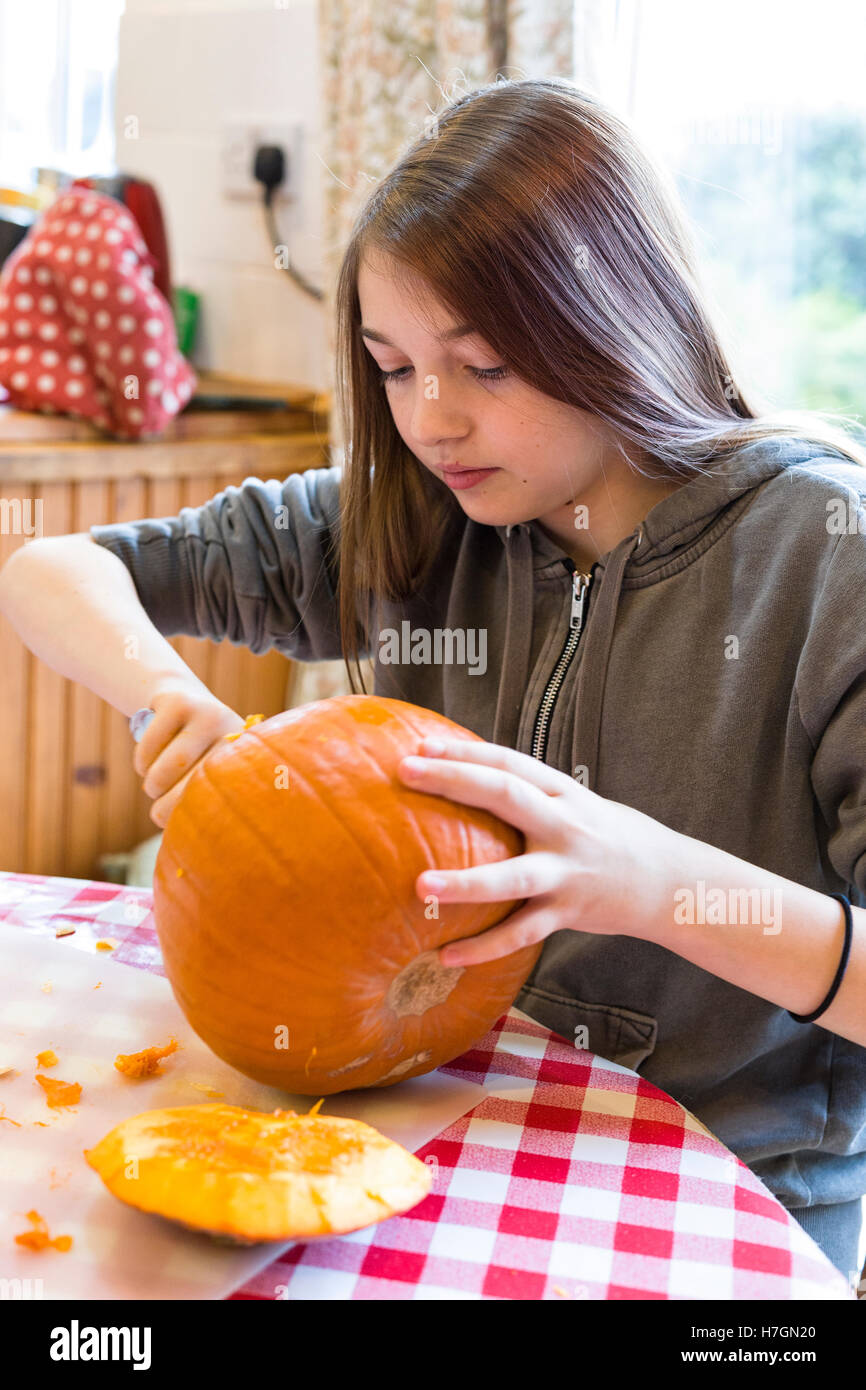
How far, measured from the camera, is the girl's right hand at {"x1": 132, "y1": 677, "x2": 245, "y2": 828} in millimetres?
860

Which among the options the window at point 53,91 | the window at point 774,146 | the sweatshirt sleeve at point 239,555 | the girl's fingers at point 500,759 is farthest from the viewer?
the window at point 53,91

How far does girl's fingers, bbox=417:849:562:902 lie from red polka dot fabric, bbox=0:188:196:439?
5.04 ft

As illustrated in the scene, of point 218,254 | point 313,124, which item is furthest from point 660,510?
point 218,254

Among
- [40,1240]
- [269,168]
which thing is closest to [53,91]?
[269,168]

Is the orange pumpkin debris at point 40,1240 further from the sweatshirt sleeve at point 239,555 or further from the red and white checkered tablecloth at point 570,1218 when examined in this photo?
the sweatshirt sleeve at point 239,555

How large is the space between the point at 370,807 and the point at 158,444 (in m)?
1.53

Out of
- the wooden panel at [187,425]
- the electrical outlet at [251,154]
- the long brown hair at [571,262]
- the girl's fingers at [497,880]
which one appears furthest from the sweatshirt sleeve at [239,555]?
the electrical outlet at [251,154]

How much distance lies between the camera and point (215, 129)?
2.42 meters

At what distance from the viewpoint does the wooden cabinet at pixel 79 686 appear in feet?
6.36

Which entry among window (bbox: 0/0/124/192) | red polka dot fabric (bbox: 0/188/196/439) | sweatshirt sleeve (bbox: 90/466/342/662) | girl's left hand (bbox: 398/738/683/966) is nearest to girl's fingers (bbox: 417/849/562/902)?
girl's left hand (bbox: 398/738/683/966)

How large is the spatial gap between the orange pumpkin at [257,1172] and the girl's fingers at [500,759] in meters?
0.20

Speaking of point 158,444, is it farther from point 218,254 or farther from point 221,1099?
point 221,1099

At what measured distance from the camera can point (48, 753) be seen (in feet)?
6.69

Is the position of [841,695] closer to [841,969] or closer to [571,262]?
[841,969]
